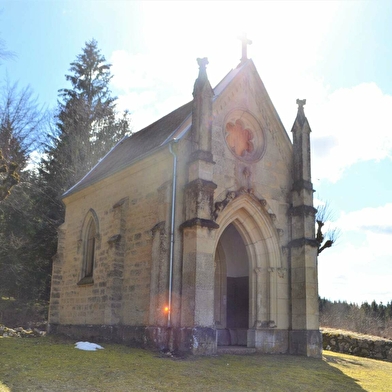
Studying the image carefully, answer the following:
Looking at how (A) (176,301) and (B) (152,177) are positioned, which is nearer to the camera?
(A) (176,301)

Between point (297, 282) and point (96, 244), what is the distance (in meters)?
7.08

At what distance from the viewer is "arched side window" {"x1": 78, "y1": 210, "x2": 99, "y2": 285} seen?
1817 cm

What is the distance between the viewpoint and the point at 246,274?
17.0 meters

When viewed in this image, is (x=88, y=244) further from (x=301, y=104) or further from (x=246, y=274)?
(x=301, y=104)

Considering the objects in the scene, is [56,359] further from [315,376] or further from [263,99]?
[263,99]

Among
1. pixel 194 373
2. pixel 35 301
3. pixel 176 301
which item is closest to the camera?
pixel 194 373

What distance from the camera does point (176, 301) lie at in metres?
13.1

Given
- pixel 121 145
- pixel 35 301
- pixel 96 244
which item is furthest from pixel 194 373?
pixel 35 301

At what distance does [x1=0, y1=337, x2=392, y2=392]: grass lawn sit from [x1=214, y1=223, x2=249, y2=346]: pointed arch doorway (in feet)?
9.41

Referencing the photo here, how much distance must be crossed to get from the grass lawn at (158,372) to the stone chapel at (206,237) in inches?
52.3

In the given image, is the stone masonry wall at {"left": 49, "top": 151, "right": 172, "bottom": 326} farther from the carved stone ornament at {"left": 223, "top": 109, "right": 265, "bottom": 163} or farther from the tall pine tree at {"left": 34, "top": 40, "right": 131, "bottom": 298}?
the tall pine tree at {"left": 34, "top": 40, "right": 131, "bottom": 298}

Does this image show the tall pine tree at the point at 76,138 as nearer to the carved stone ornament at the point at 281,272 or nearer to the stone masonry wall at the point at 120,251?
the stone masonry wall at the point at 120,251

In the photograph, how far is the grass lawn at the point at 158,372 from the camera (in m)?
8.59

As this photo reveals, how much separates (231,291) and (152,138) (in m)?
6.16
